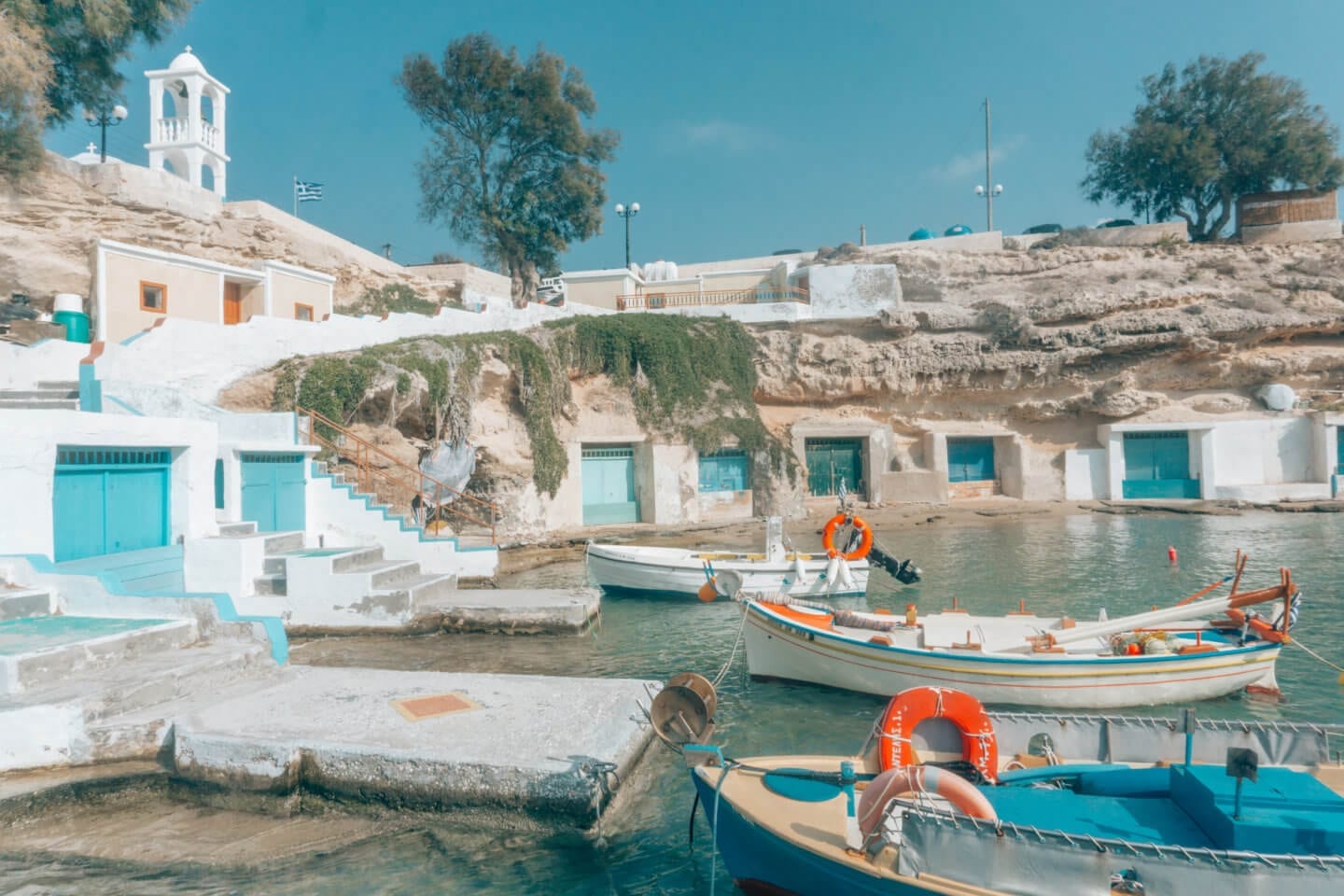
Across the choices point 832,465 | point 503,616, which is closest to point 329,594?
point 503,616

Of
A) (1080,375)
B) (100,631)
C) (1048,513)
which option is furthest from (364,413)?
(1080,375)

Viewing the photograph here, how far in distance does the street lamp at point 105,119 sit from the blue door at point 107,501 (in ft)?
71.7

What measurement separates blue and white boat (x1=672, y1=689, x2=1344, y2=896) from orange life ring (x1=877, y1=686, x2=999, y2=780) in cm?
6

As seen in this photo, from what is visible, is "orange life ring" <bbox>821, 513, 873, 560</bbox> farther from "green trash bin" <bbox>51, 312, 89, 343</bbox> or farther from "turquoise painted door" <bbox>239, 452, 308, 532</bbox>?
"green trash bin" <bbox>51, 312, 89, 343</bbox>

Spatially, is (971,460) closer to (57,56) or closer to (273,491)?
(273,491)

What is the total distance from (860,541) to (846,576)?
28.4 inches

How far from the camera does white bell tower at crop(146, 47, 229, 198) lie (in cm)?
2723

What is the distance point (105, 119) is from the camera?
27.5 m

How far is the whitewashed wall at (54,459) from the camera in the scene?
30.3 ft

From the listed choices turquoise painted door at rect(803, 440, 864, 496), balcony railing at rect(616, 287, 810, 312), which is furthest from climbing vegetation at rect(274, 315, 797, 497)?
balcony railing at rect(616, 287, 810, 312)

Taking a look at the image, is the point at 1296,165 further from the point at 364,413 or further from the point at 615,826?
the point at 615,826

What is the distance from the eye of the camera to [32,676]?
22.8 feet

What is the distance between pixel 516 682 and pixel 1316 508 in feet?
104

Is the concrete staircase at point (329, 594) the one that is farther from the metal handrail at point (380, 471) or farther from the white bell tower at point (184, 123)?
the white bell tower at point (184, 123)
